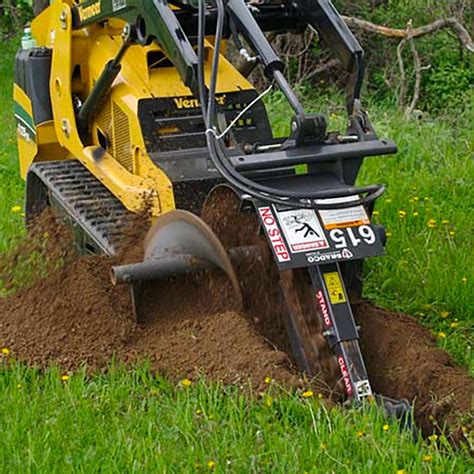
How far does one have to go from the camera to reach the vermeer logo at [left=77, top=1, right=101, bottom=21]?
6.02 metres

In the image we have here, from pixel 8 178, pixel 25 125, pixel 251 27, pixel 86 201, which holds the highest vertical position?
pixel 251 27

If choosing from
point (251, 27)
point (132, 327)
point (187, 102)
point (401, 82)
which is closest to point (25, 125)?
point (187, 102)

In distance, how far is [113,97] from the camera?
616 centimetres

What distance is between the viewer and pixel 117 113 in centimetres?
611

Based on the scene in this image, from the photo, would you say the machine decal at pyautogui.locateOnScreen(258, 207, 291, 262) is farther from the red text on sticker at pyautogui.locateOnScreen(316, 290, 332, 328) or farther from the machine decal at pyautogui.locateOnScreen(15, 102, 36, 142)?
the machine decal at pyautogui.locateOnScreen(15, 102, 36, 142)

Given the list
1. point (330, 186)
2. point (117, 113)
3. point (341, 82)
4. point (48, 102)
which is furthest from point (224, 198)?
point (341, 82)

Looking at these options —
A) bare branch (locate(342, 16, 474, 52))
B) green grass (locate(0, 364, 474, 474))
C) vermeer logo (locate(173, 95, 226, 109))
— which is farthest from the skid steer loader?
bare branch (locate(342, 16, 474, 52))

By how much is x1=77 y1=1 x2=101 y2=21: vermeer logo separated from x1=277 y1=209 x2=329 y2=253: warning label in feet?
6.09

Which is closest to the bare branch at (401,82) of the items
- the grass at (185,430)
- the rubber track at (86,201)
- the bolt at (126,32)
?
the rubber track at (86,201)

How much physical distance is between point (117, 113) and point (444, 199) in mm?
2620

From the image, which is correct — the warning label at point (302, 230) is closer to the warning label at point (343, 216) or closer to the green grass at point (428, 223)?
the warning label at point (343, 216)

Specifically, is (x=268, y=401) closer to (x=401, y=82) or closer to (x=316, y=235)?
(x=316, y=235)

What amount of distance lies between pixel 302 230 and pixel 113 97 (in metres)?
1.84

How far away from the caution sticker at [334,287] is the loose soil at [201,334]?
305mm
